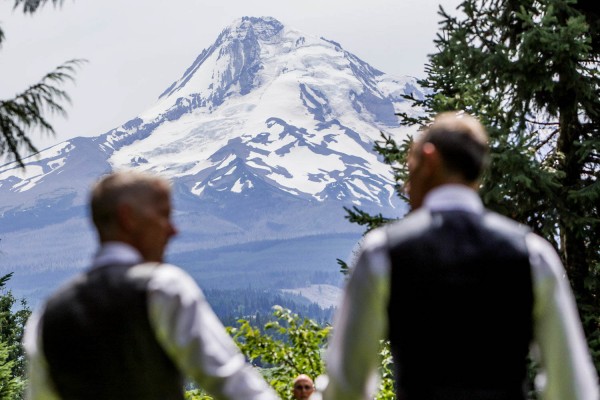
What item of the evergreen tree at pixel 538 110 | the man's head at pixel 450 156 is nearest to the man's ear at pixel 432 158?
the man's head at pixel 450 156

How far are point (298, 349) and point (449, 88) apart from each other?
4281mm

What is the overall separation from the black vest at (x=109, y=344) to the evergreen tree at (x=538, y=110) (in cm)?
1041

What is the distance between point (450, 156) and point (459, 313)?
413mm

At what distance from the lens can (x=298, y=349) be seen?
14.4m

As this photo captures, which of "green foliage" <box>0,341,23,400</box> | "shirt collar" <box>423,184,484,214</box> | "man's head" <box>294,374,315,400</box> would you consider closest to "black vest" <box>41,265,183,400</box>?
"shirt collar" <box>423,184,484,214</box>

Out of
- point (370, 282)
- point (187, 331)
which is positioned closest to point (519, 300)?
point (370, 282)

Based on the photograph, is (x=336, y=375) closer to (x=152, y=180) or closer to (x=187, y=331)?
(x=187, y=331)

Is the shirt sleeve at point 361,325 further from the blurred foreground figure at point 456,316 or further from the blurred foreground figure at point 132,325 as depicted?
the blurred foreground figure at point 132,325

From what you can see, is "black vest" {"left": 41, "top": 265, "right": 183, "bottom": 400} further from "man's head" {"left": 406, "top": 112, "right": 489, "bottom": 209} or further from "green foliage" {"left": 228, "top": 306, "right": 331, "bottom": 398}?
"green foliage" {"left": 228, "top": 306, "right": 331, "bottom": 398}

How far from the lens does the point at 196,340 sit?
2525 mm

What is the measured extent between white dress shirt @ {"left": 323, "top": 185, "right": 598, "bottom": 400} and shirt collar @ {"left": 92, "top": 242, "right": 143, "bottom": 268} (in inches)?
21.3

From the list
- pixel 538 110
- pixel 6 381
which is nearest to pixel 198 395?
pixel 538 110

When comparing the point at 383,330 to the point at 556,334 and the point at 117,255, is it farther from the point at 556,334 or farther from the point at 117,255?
the point at 117,255

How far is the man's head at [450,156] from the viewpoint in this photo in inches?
105
